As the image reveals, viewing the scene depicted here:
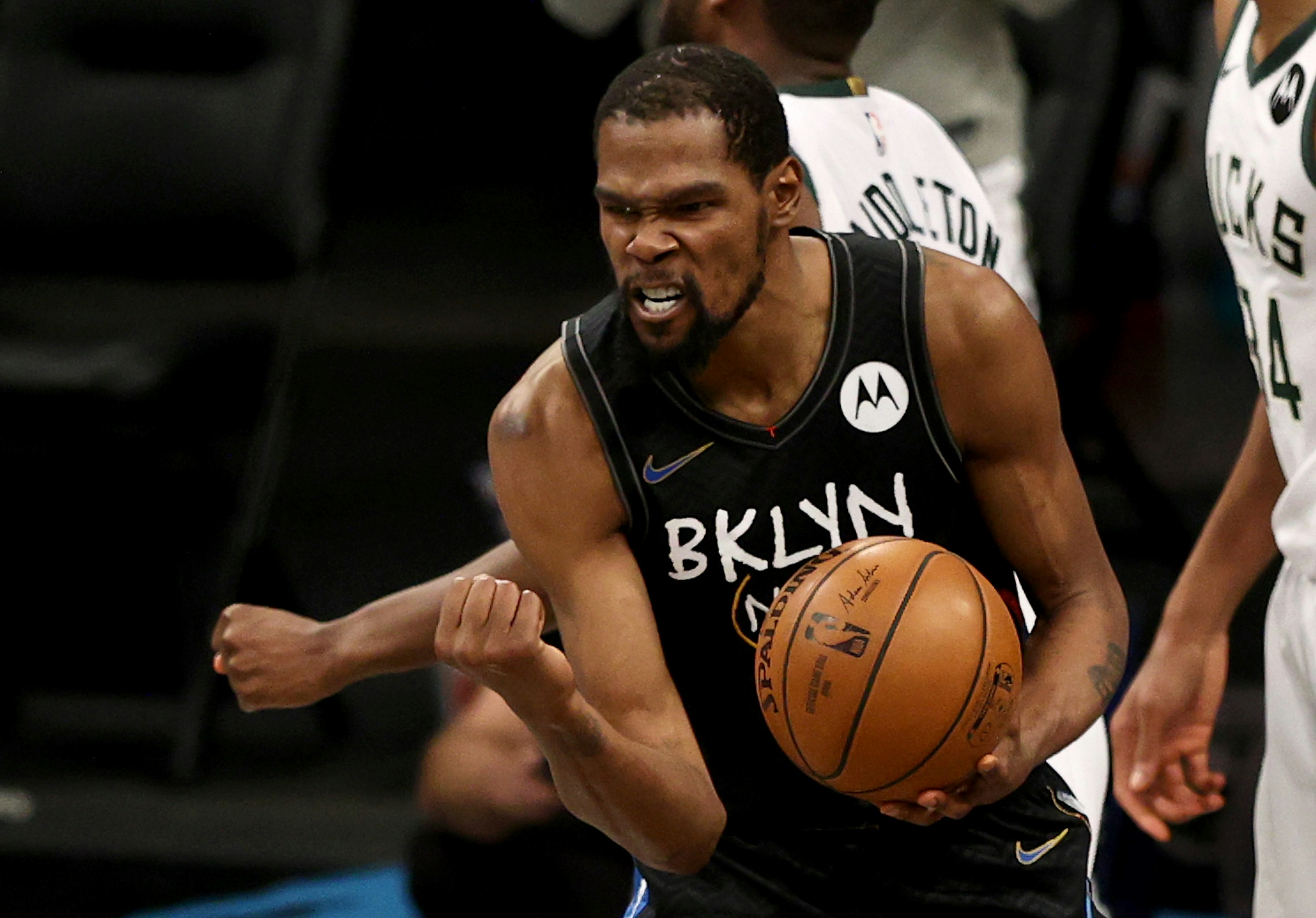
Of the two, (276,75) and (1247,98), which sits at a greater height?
(1247,98)

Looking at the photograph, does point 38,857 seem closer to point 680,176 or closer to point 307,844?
point 307,844

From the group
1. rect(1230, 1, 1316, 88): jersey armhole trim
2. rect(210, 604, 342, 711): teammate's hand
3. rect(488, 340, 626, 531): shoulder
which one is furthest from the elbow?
rect(1230, 1, 1316, 88): jersey armhole trim

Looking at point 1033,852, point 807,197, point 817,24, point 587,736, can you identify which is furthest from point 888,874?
point 817,24

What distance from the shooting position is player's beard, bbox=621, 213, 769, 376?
92.7 inches

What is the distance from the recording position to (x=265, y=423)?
4.98 metres

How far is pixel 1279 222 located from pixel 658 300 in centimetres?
75

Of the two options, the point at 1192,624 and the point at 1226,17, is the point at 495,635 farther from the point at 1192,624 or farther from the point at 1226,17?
the point at 1226,17

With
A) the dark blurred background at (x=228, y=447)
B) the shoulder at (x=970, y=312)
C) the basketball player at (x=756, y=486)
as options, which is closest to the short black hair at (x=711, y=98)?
the basketball player at (x=756, y=486)

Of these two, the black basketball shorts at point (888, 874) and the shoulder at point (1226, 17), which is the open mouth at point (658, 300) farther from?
the shoulder at point (1226, 17)

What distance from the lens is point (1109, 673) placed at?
2.50 meters

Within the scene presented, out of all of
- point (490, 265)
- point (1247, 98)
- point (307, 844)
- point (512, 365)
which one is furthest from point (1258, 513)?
point (490, 265)

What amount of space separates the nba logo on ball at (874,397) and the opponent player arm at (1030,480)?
0.05 meters

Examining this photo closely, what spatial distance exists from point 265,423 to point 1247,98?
2899mm

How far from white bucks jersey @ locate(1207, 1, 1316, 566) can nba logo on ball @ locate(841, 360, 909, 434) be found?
48 centimetres
